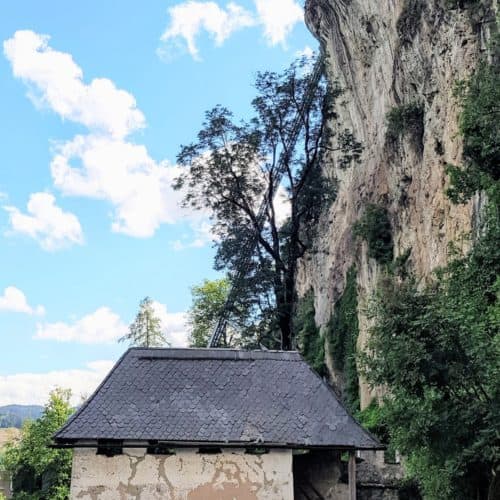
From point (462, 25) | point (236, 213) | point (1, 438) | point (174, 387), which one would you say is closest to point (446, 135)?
point (462, 25)

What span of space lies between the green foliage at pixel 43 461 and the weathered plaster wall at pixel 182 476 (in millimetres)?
12380

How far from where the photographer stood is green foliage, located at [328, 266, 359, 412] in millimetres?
28219

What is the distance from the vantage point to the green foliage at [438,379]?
10.1 metres

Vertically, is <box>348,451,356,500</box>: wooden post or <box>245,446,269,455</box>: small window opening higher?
<box>245,446,269,455</box>: small window opening

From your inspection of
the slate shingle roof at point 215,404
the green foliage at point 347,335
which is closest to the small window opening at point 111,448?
the slate shingle roof at point 215,404

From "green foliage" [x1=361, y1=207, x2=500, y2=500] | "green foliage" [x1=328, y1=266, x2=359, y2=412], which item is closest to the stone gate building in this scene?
"green foliage" [x1=361, y1=207, x2=500, y2=500]

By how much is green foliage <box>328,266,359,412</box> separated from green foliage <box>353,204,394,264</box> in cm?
315

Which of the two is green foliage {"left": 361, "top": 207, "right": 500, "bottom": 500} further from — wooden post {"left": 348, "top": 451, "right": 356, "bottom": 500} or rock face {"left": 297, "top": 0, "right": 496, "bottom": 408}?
rock face {"left": 297, "top": 0, "right": 496, "bottom": 408}

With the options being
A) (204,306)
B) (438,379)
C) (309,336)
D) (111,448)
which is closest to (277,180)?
(309,336)

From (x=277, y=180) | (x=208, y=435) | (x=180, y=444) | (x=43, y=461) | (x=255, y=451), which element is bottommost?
(x=43, y=461)

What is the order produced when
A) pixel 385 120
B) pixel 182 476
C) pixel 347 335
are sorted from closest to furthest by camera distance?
1. pixel 182 476
2. pixel 385 120
3. pixel 347 335

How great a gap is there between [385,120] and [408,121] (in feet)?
12.6

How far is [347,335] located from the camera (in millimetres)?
29969

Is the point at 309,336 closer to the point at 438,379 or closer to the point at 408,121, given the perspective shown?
the point at 408,121
